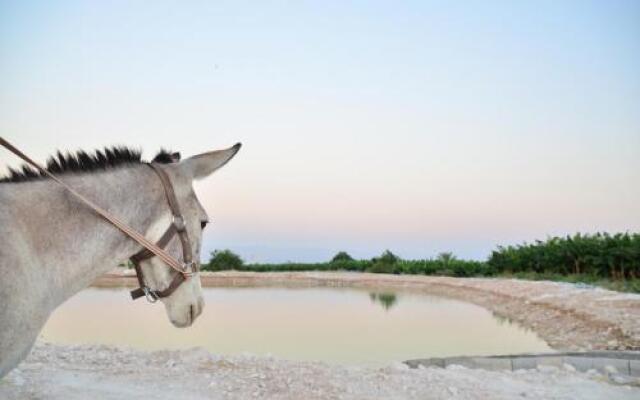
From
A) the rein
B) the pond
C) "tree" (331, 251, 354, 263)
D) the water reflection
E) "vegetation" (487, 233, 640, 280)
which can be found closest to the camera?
the rein

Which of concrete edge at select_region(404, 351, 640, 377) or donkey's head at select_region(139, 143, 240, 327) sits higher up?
donkey's head at select_region(139, 143, 240, 327)

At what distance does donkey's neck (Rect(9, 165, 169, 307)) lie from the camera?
2.22 metres

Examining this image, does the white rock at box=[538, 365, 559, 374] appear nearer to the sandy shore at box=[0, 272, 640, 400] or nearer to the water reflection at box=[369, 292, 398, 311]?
the sandy shore at box=[0, 272, 640, 400]

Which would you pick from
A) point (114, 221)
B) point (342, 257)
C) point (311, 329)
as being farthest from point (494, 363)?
point (342, 257)

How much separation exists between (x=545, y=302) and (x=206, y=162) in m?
13.0

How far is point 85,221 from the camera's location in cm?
234

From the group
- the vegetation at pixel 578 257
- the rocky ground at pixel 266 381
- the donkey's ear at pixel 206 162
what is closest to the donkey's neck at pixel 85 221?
the donkey's ear at pixel 206 162

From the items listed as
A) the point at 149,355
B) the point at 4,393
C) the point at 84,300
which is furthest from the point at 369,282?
the point at 4,393

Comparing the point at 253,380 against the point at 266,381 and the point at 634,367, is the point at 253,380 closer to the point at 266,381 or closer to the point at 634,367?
the point at 266,381

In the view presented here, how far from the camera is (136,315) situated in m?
13.2

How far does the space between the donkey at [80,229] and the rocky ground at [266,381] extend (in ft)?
9.48

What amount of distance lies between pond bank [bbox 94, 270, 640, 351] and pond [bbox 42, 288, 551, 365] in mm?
579

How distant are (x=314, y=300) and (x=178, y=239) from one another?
14.7 meters

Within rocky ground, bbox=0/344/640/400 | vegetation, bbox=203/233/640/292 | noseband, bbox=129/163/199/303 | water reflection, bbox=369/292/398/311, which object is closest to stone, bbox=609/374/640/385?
rocky ground, bbox=0/344/640/400
